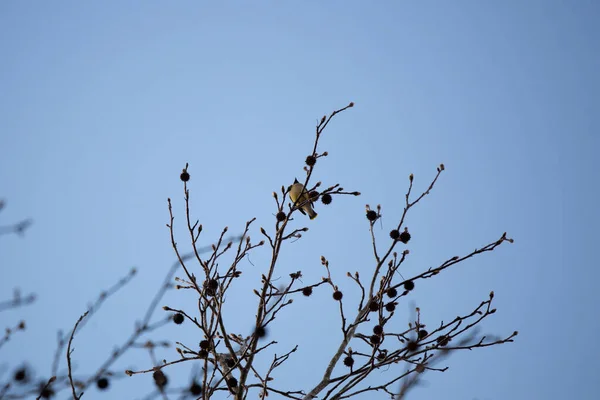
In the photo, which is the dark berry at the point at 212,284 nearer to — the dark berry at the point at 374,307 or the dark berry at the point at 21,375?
the dark berry at the point at 374,307

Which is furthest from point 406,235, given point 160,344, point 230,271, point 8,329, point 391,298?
point 8,329

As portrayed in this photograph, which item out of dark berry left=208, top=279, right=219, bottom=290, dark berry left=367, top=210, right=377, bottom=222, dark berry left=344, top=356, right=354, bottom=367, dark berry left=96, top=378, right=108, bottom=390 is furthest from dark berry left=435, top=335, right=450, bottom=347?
dark berry left=96, top=378, right=108, bottom=390

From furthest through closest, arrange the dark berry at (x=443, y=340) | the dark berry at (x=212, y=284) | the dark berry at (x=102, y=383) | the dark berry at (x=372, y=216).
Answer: the dark berry at (x=372, y=216) < the dark berry at (x=212, y=284) < the dark berry at (x=443, y=340) < the dark berry at (x=102, y=383)

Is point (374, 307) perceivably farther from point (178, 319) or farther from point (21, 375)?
point (21, 375)

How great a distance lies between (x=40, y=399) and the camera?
2.84 metres

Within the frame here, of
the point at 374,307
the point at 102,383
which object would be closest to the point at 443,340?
the point at 374,307

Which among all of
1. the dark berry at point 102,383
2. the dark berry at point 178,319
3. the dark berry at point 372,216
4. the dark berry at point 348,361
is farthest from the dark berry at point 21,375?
the dark berry at point 372,216

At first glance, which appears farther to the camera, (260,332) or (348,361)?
(348,361)

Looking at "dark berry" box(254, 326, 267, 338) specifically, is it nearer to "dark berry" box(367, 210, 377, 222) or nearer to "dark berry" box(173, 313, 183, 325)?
"dark berry" box(173, 313, 183, 325)

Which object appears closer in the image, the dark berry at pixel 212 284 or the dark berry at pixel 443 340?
the dark berry at pixel 443 340

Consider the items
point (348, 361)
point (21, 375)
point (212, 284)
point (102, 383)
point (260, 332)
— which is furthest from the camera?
point (348, 361)

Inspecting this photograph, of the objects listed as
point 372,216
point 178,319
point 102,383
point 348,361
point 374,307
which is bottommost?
point 102,383

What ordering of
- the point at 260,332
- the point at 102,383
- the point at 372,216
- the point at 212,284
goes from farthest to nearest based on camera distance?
1. the point at 372,216
2. the point at 212,284
3. the point at 260,332
4. the point at 102,383

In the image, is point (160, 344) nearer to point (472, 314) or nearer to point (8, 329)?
point (8, 329)
